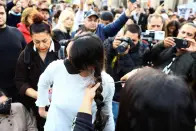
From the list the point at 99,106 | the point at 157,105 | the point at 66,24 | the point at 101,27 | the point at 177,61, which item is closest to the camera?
the point at 157,105

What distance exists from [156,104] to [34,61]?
1712mm

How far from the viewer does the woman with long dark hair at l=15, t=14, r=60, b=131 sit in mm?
2344

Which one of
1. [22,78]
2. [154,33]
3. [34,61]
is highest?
[154,33]

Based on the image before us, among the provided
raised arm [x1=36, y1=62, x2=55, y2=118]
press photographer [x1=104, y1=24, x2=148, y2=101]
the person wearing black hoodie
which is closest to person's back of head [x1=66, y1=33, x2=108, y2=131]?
raised arm [x1=36, y1=62, x2=55, y2=118]

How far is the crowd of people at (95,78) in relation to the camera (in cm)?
85

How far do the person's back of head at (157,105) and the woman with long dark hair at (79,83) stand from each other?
61 centimetres

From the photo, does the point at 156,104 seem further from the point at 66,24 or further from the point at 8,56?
the point at 66,24

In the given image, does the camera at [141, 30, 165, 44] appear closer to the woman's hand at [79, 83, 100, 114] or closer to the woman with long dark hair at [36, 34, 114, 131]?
the woman with long dark hair at [36, 34, 114, 131]

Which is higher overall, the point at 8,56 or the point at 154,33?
the point at 154,33

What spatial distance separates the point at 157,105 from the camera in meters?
0.82

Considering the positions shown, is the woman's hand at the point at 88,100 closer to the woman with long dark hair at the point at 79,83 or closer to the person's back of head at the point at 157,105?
the woman with long dark hair at the point at 79,83

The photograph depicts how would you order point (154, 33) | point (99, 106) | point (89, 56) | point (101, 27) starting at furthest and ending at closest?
point (101, 27)
point (154, 33)
point (99, 106)
point (89, 56)

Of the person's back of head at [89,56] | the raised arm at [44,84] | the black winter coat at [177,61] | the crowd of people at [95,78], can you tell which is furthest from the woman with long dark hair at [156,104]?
the black winter coat at [177,61]

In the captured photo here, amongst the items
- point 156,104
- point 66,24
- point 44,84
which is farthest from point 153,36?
point 156,104
